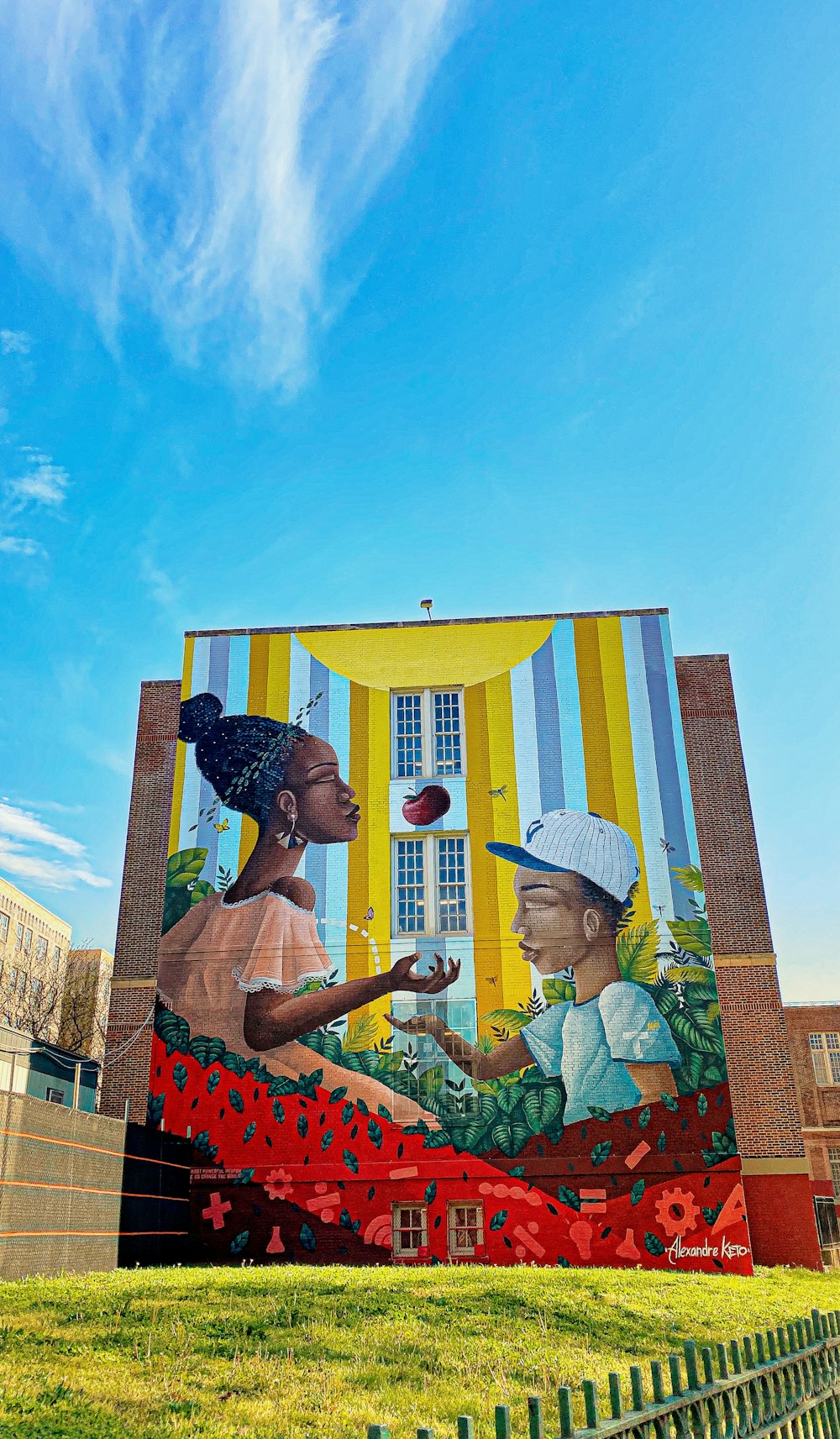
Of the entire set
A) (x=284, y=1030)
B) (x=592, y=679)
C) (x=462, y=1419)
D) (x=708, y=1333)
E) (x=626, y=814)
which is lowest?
(x=708, y=1333)

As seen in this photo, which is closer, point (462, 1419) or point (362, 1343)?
point (462, 1419)

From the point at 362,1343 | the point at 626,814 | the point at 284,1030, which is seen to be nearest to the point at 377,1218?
the point at 284,1030

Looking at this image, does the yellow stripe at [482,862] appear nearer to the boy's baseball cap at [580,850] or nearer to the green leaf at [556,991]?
the boy's baseball cap at [580,850]

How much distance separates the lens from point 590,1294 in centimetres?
1473

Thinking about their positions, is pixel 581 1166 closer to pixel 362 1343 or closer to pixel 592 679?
pixel 592 679

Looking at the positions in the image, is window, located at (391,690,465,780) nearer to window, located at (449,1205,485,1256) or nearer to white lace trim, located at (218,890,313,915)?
white lace trim, located at (218,890,313,915)

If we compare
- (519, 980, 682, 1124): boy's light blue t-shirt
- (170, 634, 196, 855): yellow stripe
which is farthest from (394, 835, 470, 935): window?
(170, 634, 196, 855): yellow stripe

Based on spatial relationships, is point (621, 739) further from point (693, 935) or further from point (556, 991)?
point (556, 991)

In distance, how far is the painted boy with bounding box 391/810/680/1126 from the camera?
23.3m

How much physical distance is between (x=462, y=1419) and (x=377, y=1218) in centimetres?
1974

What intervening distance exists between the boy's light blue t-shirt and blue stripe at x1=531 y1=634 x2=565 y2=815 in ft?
15.5

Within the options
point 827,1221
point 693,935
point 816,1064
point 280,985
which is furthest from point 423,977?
point 816,1064

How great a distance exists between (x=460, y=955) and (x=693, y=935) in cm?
538

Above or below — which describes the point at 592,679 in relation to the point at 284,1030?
above
